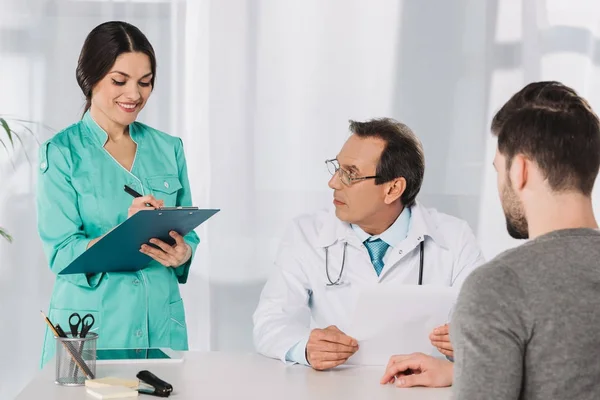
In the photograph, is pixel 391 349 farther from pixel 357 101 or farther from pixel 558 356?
pixel 357 101

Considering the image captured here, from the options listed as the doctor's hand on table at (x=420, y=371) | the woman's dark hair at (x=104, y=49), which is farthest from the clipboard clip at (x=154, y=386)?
the woman's dark hair at (x=104, y=49)

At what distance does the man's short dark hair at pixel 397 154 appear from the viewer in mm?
2730

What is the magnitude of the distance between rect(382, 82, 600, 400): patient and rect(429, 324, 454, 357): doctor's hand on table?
32.2 inches

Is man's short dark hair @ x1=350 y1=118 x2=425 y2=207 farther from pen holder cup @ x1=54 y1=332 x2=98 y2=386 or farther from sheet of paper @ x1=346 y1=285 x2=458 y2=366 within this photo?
pen holder cup @ x1=54 y1=332 x2=98 y2=386

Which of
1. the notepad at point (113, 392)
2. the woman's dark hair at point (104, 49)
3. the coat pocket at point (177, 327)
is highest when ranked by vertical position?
the woman's dark hair at point (104, 49)

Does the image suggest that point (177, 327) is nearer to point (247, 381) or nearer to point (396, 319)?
point (247, 381)

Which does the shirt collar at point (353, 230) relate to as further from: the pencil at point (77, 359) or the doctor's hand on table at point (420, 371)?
the pencil at point (77, 359)

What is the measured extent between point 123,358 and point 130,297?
35 centimetres

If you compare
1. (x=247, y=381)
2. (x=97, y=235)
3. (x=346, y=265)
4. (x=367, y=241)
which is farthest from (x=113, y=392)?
(x=367, y=241)

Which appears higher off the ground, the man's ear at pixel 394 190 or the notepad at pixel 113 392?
the man's ear at pixel 394 190

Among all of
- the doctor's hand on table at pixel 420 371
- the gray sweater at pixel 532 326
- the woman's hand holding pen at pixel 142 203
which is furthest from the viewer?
the woman's hand holding pen at pixel 142 203

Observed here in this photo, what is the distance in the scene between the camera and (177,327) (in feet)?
9.12

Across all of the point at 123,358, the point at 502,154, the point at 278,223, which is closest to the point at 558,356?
the point at 502,154

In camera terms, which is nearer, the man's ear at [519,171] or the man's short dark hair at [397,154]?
the man's ear at [519,171]
